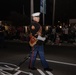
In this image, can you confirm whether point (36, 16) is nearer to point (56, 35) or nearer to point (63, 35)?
point (56, 35)

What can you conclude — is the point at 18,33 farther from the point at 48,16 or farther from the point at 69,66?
the point at 48,16

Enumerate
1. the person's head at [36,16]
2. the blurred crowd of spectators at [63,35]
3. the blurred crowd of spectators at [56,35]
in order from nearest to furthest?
the person's head at [36,16], the blurred crowd of spectators at [56,35], the blurred crowd of spectators at [63,35]

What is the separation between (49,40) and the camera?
2417 centimetres

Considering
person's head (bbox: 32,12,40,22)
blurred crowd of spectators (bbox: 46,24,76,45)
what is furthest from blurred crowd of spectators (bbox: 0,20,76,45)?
person's head (bbox: 32,12,40,22)

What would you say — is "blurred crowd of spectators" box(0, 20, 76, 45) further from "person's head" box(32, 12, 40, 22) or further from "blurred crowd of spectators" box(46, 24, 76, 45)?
"person's head" box(32, 12, 40, 22)

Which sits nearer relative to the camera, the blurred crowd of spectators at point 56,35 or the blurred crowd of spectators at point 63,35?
the blurred crowd of spectators at point 56,35

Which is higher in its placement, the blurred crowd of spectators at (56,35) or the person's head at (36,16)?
the person's head at (36,16)

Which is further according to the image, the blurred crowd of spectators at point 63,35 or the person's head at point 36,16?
the blurred crowd of spectators at point 63,35

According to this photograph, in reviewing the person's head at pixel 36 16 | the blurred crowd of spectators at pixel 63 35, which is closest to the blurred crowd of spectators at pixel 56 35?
the blurred crowd of spectators at pixel 63 35

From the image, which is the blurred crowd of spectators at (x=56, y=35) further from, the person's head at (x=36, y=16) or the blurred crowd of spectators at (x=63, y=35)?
the person's head at (x=36, y=16)

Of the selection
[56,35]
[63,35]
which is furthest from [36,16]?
[63,35]

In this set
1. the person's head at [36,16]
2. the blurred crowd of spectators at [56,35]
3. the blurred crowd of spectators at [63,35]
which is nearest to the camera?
the person's head at [36,16]

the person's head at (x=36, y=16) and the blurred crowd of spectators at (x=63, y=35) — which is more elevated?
the person's head at (x=36, y=16)

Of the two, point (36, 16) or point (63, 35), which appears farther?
point (63, 35)
